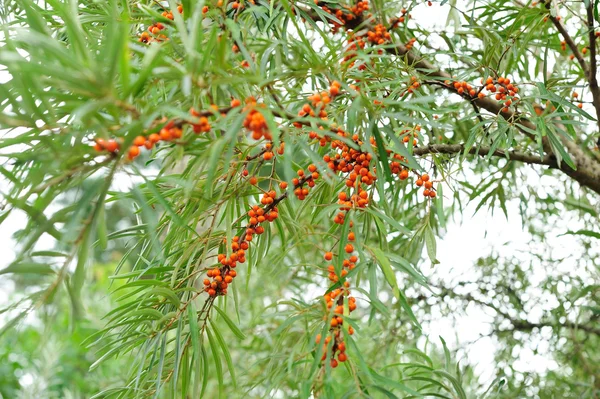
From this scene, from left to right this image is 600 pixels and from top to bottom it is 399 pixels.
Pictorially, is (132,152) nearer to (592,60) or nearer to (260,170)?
(260,170)

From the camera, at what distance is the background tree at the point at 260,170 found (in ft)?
1.97

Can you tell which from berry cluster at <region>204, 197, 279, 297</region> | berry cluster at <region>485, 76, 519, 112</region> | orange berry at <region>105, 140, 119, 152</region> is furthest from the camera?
berry cluster at <region>485, 76, 519, 112</region>

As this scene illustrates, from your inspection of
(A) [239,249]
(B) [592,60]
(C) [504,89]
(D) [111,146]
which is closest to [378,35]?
(C) [504,89]

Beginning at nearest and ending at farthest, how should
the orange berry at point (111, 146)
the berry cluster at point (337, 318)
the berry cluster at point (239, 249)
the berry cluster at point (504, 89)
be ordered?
the orange berry at point (111, 146) → the berry cluster at point (337, 318) → the berry cluster at point (239, 249) → the berry cluster at point (504, 89)

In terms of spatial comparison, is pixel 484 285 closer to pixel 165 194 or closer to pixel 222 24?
pixel 165 194

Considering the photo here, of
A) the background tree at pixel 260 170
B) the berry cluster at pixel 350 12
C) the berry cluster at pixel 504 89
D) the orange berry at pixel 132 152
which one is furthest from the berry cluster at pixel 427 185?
the orange berry at pixel 132 152

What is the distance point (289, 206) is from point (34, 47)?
524mm

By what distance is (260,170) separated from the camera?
108 centimetres

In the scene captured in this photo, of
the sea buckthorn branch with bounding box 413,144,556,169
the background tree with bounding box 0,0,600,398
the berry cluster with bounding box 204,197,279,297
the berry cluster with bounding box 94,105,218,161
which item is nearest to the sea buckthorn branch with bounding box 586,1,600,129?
the background tree with bounding box 0,0,600,398

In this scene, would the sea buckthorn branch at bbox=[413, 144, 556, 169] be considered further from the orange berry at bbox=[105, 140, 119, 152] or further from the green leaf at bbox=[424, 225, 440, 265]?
the orange berry at bbox=[105, 140, 119, 152]

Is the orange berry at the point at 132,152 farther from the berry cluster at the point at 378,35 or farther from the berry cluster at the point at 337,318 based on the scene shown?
the berry cluster at the point at 378,35

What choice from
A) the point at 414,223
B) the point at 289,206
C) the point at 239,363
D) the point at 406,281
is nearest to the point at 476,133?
the point at 289,206

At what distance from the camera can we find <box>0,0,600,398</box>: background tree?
601 mm

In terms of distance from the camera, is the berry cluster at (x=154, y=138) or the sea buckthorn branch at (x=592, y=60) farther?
the sea buckthorn branch at (x=592, y=60)
